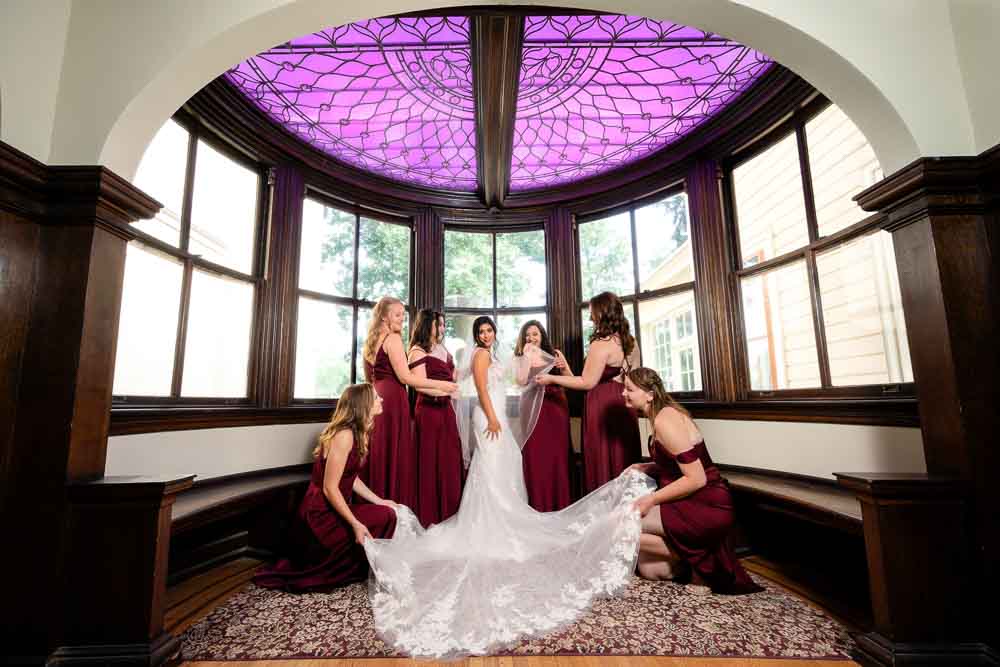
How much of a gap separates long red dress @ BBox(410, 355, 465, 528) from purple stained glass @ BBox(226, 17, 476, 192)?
1.94m

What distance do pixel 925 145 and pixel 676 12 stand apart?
1.18 metres

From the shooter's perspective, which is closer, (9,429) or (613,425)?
(9,429)

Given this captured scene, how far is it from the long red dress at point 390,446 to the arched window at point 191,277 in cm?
112

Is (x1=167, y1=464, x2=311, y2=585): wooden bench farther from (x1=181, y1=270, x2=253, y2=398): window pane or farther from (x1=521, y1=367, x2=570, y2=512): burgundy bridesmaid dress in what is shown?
(x1=521, y1=367, x2=570, y2=512): burgundy bridesmaid dress

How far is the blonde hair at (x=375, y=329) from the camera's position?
3059 millimetres

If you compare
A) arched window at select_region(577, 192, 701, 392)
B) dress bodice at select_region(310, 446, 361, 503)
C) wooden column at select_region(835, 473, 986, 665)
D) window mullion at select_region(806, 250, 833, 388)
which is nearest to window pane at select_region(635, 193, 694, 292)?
arched window at select_region(577, 192, 701, 392)

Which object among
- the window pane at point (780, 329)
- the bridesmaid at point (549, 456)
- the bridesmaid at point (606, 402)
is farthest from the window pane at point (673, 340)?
the bridesmaid at point (549, 456)

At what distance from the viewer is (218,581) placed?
252 centimetres

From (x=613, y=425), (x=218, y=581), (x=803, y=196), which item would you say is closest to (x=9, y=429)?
(x=218, y=581)

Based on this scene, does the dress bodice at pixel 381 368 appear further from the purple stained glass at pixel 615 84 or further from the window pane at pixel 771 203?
the window pane at pixel 771 203

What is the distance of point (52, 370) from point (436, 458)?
78.5 inches

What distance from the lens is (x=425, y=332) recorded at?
325 cm

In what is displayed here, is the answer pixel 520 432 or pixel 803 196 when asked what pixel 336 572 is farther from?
pixel 803 196

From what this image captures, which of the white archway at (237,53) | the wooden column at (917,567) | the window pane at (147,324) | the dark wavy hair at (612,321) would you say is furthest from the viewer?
Answer: the dark wavy hair at (612,321)
